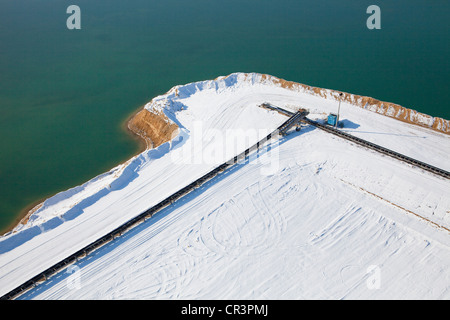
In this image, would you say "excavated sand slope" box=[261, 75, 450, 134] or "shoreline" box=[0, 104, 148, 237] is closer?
"shoreline" box=[0, 104, 148, 237]

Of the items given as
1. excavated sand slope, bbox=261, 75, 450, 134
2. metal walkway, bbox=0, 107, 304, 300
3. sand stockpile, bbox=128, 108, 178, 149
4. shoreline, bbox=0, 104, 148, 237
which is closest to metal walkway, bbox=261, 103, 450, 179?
metal walkway, bbox=0, 107, 304, 300

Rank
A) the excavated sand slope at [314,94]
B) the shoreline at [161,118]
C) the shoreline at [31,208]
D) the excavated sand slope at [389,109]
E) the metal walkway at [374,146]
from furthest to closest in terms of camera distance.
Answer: the shoreline at [161,118]
the excavated sand slope at [314,94]
the excavated sand slope at [389,109]
the shoreline at [31,208]
the metal walkway at [374,146]

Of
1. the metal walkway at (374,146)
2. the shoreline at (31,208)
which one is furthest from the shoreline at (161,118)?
the metal walkway at (374,146)

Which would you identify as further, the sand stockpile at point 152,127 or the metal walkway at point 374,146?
the sand stockpile at point 152,127

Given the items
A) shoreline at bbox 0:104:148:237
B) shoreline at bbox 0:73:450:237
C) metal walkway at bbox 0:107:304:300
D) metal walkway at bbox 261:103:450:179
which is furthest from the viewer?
shoreline at bbox 0:73:450:237

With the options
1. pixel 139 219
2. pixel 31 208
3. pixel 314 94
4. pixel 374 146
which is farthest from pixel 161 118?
pixel 374 146

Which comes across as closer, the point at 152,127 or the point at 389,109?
the point at 389,109

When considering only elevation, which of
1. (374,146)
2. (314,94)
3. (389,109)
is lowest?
(374,146)

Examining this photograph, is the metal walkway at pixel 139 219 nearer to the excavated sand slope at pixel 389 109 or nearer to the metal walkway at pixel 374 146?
the metal walkway at pixel 374 146

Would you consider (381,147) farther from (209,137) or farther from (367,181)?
(209,137)

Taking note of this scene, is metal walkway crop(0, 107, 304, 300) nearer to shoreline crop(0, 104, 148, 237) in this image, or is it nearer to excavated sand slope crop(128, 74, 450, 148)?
excavated sand slope crop(128, 74, 450, 148)

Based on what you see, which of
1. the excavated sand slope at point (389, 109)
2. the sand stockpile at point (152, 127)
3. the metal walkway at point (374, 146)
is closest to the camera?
the metal walkway at point (374, 146)

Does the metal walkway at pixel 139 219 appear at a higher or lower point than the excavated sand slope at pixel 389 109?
lower

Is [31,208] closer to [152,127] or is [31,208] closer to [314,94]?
[152,127]
